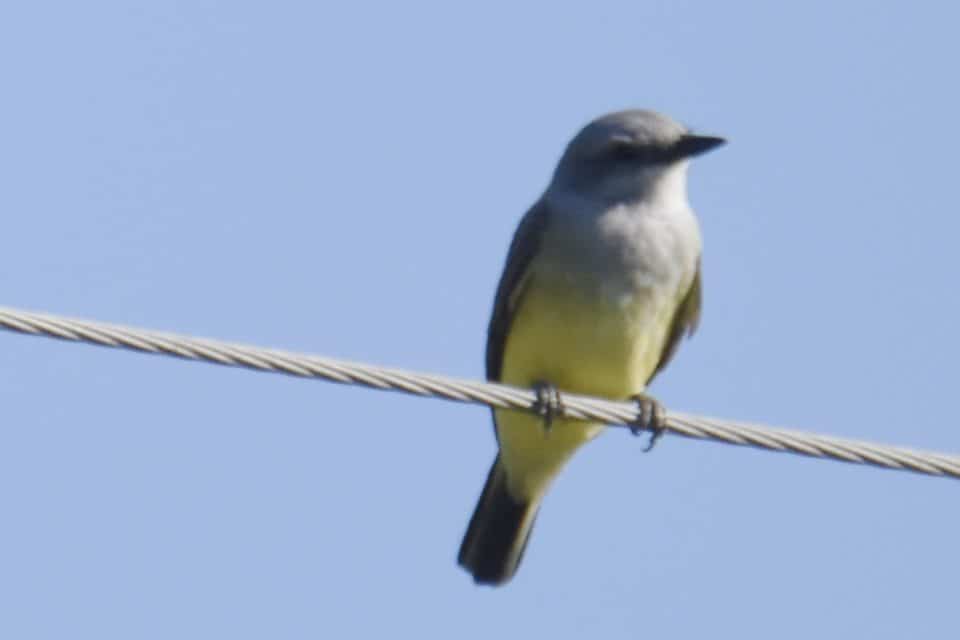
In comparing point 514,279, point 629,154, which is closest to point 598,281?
point 514,279

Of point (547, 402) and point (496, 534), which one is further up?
point (547, 402)

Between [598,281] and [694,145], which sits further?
[694,145]

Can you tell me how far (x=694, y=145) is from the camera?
9641 mm

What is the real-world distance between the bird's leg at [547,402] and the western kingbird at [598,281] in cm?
3

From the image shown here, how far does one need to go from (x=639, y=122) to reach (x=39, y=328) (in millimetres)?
4009

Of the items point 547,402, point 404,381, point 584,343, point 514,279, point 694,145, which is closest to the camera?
point 404,381

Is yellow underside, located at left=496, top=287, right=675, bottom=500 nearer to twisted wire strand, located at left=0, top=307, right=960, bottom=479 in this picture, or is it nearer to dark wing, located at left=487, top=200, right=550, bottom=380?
dark wing, located at left=487, top=200, right=550, bottom=380

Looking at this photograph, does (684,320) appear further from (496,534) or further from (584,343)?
(496,534)

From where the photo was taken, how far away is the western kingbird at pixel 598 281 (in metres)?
9.52

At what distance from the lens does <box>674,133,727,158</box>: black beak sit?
9531 millimetres

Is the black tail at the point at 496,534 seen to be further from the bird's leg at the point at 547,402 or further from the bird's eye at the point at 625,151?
the bird's eye at the point at 625,151

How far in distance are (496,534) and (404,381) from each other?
11.6 ft

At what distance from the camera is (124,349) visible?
21.6 feet

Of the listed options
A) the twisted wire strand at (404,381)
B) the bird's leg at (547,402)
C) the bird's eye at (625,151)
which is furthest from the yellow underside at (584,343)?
the twisted wire strand at (404,381)
